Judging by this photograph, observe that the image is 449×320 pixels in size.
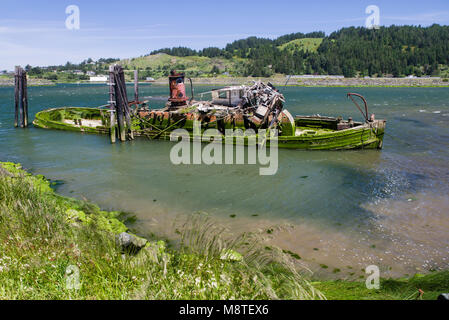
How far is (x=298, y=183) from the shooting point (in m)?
15.2

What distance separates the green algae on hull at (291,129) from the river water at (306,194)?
0.74 m

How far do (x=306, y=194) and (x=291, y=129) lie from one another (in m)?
8.95

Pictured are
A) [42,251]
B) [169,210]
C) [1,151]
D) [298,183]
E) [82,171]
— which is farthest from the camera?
[1,151]

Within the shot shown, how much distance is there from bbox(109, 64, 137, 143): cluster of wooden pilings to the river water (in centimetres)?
170

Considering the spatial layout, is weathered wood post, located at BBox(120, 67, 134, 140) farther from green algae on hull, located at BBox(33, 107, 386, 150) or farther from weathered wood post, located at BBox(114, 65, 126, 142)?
green algae on hull, located at BBox(33, 107, 386, 150)

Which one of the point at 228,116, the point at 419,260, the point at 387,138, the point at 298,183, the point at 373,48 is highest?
the point at 373,48

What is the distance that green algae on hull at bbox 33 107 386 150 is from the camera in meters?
20.7

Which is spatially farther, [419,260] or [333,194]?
[333,194]

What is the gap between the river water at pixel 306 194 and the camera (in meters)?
9.23

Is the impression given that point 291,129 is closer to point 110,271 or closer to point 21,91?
point 110,271

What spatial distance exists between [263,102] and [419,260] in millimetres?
15805
